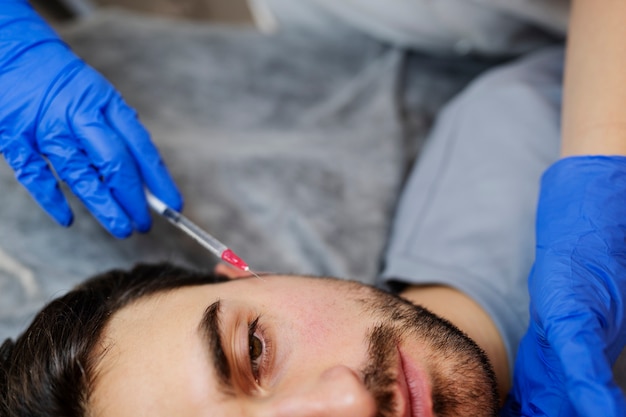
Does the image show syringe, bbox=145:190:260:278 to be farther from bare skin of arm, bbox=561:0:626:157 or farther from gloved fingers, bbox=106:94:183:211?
bare skin of arm, bbox=561:0:626:157

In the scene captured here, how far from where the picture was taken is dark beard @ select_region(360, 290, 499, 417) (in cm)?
78

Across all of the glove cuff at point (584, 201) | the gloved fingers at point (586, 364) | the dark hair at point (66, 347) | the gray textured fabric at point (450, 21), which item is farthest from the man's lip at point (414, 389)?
the gray textured fabric at point (450, 21)

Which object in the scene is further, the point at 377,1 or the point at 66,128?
the point at 377,1

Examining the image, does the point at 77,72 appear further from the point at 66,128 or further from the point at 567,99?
the point at 567,99

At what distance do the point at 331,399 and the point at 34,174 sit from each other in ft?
2.31

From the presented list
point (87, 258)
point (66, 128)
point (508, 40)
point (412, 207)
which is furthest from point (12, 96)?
point (508, 40)

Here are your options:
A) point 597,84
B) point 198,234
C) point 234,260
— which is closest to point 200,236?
point 198,234

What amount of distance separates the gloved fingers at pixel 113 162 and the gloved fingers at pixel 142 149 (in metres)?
0.01

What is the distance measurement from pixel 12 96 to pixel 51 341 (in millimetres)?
467

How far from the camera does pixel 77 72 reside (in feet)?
3.56

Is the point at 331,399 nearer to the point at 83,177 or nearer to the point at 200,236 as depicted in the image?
the point at 200,236

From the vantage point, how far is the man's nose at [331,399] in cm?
73

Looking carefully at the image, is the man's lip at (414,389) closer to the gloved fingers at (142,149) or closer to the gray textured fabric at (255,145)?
the gray textured fabric at (255,145)

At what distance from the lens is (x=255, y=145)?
1.44 m
